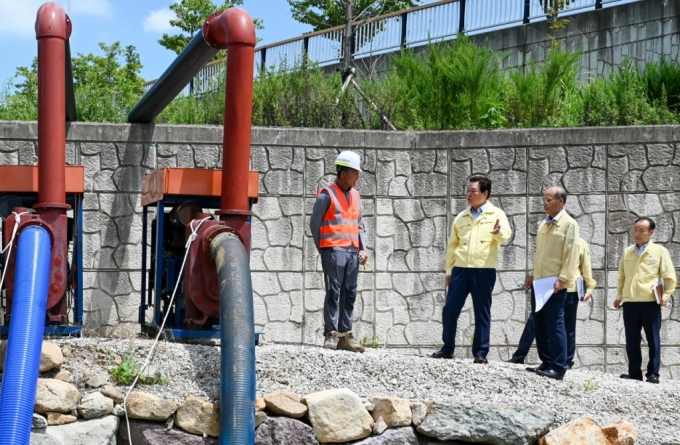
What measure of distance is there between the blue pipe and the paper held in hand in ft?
14.9

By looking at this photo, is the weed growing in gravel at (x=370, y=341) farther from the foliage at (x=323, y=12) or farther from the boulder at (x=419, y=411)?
the foliage at (x=323, y=12)

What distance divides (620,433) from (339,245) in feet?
10.1

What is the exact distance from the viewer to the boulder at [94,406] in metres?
6.07

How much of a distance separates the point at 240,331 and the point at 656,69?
957cm

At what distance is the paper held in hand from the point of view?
A: 366 inches

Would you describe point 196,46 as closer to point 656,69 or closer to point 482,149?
point 482,149

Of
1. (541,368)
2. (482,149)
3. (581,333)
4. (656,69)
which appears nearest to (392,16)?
(656,69)

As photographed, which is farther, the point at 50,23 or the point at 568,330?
the point at 568,330

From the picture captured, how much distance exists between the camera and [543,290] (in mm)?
8031

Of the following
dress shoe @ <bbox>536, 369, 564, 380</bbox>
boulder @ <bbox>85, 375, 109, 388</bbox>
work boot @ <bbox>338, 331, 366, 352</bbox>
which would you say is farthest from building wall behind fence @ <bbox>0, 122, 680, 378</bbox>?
boulder @ <bbox>85, 375, 109, 388</bbox>

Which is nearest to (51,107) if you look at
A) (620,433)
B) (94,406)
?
(94,406)

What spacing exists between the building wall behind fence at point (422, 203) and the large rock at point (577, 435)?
14.2 feet

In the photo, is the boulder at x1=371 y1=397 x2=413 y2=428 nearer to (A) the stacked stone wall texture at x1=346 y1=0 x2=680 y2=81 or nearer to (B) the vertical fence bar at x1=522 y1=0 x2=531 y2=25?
(A) the stacked stone wall texture at x1=346 y1=0 x2=680 y2=81

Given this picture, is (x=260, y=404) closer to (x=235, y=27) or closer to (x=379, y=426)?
(x=379, y=426)
